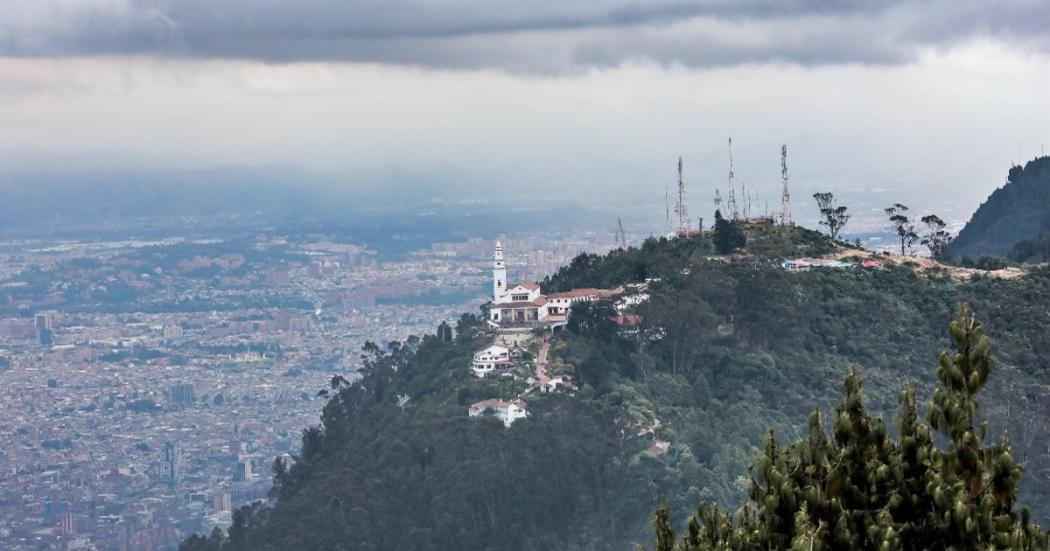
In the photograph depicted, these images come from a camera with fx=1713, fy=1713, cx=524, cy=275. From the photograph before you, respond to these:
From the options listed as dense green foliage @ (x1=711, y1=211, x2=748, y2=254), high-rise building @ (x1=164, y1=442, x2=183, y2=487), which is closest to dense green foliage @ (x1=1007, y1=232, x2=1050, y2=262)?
dense green foliage @ (x1=711, y1=211, x2=748, y2=254)

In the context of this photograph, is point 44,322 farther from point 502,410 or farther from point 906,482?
point 906,482

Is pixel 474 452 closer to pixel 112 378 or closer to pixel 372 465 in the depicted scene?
pixel 372 465

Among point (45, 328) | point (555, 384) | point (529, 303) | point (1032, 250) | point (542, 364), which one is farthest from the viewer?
point (45, 328)

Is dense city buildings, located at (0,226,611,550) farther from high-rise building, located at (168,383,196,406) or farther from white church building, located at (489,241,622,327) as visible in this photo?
white church building, located at (489,241,622,327)

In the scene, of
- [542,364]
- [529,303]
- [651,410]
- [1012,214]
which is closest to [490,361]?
[542,364]

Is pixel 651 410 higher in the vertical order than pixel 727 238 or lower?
lower

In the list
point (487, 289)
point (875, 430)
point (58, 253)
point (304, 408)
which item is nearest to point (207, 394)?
point (304, 408)
